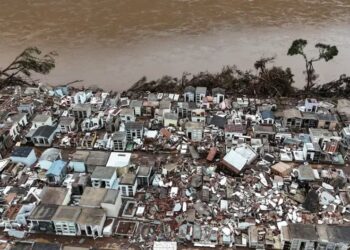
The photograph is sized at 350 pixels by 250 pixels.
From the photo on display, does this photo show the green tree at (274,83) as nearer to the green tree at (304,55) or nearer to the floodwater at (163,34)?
the green tree at (304,55)

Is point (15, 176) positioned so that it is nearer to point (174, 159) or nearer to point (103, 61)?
point (174, 159)

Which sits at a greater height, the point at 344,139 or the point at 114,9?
the point at 114,9

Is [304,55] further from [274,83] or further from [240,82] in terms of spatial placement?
[240,82]

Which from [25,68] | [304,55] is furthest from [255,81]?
[25,68]

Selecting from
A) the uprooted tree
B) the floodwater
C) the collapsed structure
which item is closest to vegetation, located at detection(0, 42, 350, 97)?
the uprooted tree

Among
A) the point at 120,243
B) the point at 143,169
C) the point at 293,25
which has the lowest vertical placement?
the point at 120,243

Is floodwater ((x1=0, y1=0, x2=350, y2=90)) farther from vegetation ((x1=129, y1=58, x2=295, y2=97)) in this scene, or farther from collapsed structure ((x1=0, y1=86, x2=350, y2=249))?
collapsed structure ((x1=0, y1=86, x2=350, y2=249))

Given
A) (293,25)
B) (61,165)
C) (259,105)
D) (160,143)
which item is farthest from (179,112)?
(293,25)
